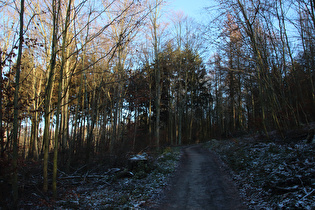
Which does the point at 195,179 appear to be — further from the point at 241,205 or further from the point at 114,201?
the point at 114,201

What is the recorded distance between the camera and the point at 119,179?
834cm

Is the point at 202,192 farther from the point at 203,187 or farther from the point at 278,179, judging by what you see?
the point at 278,179

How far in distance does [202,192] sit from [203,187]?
1.55ft

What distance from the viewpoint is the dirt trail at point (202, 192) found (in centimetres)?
530

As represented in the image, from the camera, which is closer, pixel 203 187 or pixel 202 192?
pixel 202 192

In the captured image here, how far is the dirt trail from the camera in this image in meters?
5.30

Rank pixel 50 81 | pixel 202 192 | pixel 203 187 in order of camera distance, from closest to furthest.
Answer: pixel 50 81 < pixel 202 192 < pixel 203 187

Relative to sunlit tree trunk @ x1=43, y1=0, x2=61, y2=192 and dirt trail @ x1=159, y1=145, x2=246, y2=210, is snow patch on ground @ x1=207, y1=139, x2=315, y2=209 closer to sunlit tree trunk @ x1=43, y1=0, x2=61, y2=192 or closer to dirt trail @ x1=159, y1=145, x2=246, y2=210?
dirt trail @ x1=159, y1=145, x2=246, y2=210

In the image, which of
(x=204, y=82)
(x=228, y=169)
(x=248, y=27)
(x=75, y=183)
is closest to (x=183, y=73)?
(x=204, y=82)

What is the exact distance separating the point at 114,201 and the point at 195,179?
327 cm

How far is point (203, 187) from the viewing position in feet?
22.0

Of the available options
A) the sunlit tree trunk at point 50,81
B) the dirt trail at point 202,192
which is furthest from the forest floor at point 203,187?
the sunlit tree trunk at point 50,81

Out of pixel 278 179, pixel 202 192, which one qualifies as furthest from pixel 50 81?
pixel 278 179

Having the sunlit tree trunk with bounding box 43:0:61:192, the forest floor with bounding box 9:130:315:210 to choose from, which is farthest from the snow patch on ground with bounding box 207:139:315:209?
the sunlit tree trunk with bounding box 43:0:61:192
